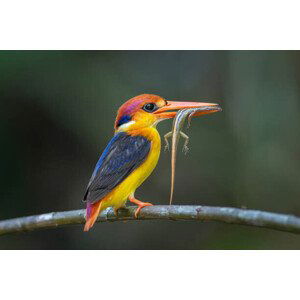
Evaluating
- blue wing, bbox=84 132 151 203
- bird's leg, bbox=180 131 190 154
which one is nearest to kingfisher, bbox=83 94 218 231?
blue wing, bbox=84 132 151 203

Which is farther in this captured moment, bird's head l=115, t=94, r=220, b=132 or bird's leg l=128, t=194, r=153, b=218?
bird's head l=115, t=94, r=220, b=132

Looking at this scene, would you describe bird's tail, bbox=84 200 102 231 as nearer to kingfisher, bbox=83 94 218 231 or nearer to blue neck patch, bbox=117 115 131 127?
kingfisher, bbox=83 94 218 231

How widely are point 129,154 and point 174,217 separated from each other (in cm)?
64

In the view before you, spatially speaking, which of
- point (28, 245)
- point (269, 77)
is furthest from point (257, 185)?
point (28, 245)

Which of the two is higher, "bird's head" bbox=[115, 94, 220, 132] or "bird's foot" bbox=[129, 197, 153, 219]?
"bird's head" bbox=[115, 94, 220, 132]

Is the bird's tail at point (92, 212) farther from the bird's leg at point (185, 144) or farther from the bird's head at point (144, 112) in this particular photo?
the bird's leg at point (185, 144)

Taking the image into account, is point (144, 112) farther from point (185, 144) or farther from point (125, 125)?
point (185, 144)

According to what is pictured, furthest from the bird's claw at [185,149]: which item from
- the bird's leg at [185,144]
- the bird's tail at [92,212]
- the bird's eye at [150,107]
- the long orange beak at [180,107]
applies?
the bird's tail at [92,212]

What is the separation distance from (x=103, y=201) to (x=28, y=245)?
66 centimetres

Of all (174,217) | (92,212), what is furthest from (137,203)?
(174,217)

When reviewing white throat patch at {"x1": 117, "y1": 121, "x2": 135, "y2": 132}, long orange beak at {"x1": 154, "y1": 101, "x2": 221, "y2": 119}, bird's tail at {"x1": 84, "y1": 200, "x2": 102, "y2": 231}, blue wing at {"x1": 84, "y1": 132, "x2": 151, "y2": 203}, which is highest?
long orange beak at {"x1": 154, "y1": 101, "x2": 221, "y2": 119}

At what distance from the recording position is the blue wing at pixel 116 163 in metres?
3.32

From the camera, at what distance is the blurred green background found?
359 centimetres

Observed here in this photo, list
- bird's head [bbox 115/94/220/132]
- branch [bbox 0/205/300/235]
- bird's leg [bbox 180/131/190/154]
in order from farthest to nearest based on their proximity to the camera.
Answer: bird's leg [bbox 180/131/190/154]
bird's head [bbox 115/94/220/132]
branch [bbox 0/205/300/235]
